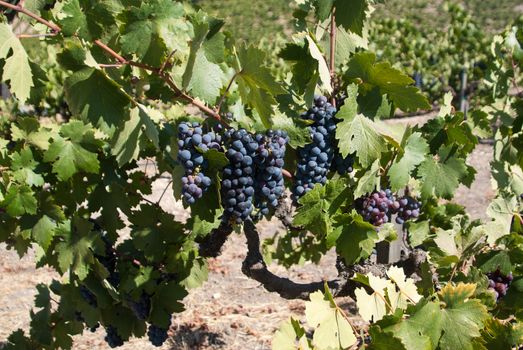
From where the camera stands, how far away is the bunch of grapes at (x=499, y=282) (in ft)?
7.22

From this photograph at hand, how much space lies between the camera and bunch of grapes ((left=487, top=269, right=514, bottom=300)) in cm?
220

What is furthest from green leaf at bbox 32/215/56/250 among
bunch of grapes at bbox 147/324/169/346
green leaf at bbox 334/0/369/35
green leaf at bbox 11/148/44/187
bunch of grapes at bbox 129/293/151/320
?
green leaf at bbox 334/0/369/35

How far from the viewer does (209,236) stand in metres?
2.62

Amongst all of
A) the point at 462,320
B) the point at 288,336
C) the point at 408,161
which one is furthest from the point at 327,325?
the point at 408,161

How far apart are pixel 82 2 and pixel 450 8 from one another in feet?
28.0

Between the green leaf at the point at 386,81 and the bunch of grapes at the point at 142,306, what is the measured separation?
1136 millimetres

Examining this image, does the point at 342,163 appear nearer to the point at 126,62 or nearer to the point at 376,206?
the point at 376,206

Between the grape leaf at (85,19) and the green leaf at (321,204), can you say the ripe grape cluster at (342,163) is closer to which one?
the green leaf at (321,204)

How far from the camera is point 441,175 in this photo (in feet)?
7.50

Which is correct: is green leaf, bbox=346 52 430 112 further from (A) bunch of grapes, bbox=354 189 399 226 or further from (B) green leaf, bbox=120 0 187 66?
(B) green leaf, bbox=120 0 187 66

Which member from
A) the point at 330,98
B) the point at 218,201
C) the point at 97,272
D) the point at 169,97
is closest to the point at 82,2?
the point at 169,97

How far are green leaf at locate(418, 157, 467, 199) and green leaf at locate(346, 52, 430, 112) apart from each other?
0.90 feet

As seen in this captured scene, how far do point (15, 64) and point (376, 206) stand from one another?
1.16 m

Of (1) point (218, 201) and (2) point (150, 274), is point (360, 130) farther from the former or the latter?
(2) point (150, 274)
